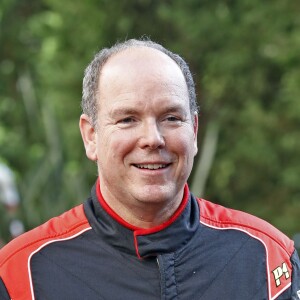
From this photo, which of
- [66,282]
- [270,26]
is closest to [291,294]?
[66,282]

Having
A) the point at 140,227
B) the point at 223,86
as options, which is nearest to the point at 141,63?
the point at 140,227

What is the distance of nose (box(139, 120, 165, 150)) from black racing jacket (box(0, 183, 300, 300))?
Answer: 1.03 feet

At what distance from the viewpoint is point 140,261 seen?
3574 mm

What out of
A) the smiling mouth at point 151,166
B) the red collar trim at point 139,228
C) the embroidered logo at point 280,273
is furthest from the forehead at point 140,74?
the embroidered logo at point 280,273

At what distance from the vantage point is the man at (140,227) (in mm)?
3461

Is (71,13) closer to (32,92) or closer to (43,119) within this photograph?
(32,92)

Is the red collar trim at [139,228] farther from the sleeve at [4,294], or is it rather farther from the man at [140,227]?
the sleeve at [4,294]

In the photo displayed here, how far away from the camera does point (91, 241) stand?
3.63 metres

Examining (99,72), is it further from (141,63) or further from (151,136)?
(151,136)

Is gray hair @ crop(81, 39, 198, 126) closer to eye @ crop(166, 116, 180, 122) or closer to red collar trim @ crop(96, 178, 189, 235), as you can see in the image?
eye @ crop(166, 116, 180, 122)

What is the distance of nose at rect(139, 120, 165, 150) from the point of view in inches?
134

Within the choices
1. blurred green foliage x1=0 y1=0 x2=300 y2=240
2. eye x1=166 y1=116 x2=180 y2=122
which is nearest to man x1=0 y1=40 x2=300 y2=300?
eye x1=166 y1=116 x2=180 y2=122

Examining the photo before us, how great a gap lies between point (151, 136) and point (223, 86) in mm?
8766

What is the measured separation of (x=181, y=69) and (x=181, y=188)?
15.4 inches
